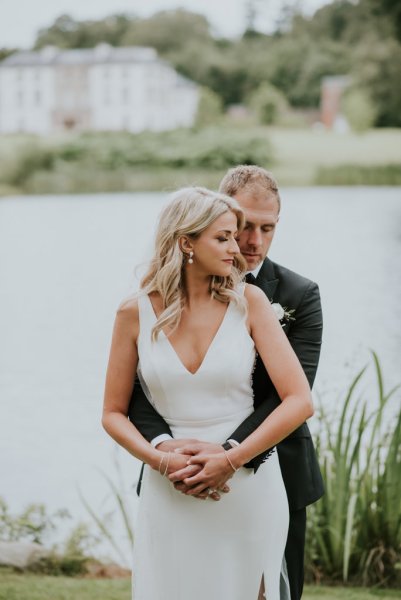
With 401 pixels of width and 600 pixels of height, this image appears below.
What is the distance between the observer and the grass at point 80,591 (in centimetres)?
322

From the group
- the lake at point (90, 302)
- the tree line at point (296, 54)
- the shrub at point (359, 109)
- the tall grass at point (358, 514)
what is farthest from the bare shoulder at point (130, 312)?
the shrub at point (359, 109)

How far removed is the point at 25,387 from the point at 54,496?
303 cm

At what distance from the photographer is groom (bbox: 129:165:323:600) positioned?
1.76 meters

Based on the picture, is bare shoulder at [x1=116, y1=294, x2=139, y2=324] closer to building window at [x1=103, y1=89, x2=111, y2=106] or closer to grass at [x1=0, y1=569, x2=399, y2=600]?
grass at [x1=0, y1=569, x2=399, y2=600]

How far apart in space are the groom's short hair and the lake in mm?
2833

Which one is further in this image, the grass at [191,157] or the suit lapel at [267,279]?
the grass at [191,157]

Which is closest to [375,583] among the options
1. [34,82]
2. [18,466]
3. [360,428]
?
[360,428]

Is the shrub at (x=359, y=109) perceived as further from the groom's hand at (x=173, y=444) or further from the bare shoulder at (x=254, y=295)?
the groom's hand at (x=173, y=444)

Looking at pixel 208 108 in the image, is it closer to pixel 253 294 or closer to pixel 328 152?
pixel 328 152

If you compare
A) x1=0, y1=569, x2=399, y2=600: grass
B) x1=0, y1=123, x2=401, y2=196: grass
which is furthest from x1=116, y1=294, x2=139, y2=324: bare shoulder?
x1=0, y1=123, x2=401, y2=196: grass

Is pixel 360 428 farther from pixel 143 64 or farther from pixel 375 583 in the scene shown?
pixel 143 64

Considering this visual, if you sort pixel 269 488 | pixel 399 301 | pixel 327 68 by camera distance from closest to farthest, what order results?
pixel 269 488, pixel 399 301, pixel 327 68

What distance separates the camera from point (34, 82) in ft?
43.5

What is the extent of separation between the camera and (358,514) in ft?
11.1
